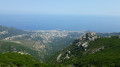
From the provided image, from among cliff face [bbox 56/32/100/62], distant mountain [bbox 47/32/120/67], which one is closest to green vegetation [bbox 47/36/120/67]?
distant mountain [bbox 47/32/120/67]

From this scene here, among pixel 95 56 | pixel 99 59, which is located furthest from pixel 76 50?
pixel 99 59

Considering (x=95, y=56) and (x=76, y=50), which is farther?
(x=76, y=50)

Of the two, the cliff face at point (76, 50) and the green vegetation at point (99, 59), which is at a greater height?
the green vegetation at point (99, 59)

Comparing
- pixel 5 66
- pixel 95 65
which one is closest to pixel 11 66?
pixel 5 66

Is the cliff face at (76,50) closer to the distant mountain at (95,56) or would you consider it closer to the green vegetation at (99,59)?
the distant mountain at (95,56)

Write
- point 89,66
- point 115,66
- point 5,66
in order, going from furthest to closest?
point 89,66, point 115,66, point 5,66

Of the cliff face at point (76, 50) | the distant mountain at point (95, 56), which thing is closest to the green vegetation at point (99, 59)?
the distant mountain at point (95, 56)

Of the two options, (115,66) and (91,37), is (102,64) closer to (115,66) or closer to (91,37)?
(115,66)

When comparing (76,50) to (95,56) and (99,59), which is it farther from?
(99,59)

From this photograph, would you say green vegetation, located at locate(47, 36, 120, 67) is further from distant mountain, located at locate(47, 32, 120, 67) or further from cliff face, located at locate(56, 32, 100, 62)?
cliff face, located at locate(56, 32, 100, 62)

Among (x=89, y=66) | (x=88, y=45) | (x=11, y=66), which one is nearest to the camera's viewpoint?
(x=11, y=66)

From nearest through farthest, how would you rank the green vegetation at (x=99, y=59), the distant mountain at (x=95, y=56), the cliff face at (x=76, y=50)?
the green vegetation at (x=99, y=59) → the distant mountain at (x=95, y=56) → the cliff face at (x=76, y=50)
